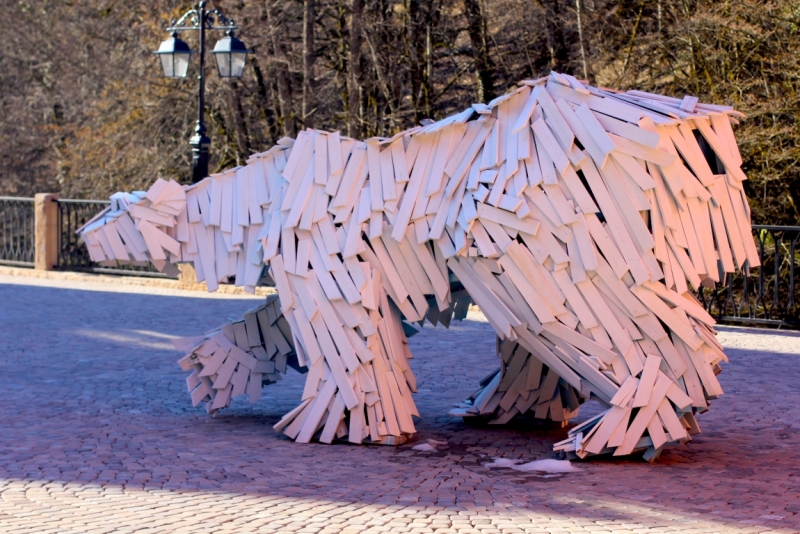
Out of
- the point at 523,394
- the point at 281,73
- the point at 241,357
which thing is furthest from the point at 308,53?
the point at 523,394

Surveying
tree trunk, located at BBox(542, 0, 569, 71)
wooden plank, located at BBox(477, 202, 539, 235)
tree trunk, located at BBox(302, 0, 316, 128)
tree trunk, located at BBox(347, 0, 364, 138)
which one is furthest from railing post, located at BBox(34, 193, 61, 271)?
wooden plank, located at BBox(477, 202, 539, 235)

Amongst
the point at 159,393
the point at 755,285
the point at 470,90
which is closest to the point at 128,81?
the point at 470,90

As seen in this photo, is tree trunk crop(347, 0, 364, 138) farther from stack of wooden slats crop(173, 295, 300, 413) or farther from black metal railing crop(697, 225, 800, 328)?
stack of wooden slats crop(173, 295, 300, 413)

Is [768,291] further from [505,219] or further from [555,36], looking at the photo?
[505,219]

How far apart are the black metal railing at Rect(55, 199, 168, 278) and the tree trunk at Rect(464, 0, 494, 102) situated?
670cm

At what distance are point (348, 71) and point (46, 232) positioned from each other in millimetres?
6515

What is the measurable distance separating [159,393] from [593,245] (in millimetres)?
3918

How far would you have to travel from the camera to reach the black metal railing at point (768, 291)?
1196cm

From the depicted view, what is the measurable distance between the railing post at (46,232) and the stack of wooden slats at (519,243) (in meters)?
12.1

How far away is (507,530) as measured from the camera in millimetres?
4125

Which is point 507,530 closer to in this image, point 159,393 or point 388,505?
point 388,505

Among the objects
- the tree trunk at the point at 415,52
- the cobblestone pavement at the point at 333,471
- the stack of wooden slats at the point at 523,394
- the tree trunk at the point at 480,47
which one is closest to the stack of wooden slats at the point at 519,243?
the cobblestone pavement at the point at 333,471

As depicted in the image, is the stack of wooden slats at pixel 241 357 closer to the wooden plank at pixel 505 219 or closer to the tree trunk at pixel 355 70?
the wooden plank at pixel 505 219

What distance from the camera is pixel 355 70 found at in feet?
61.0
